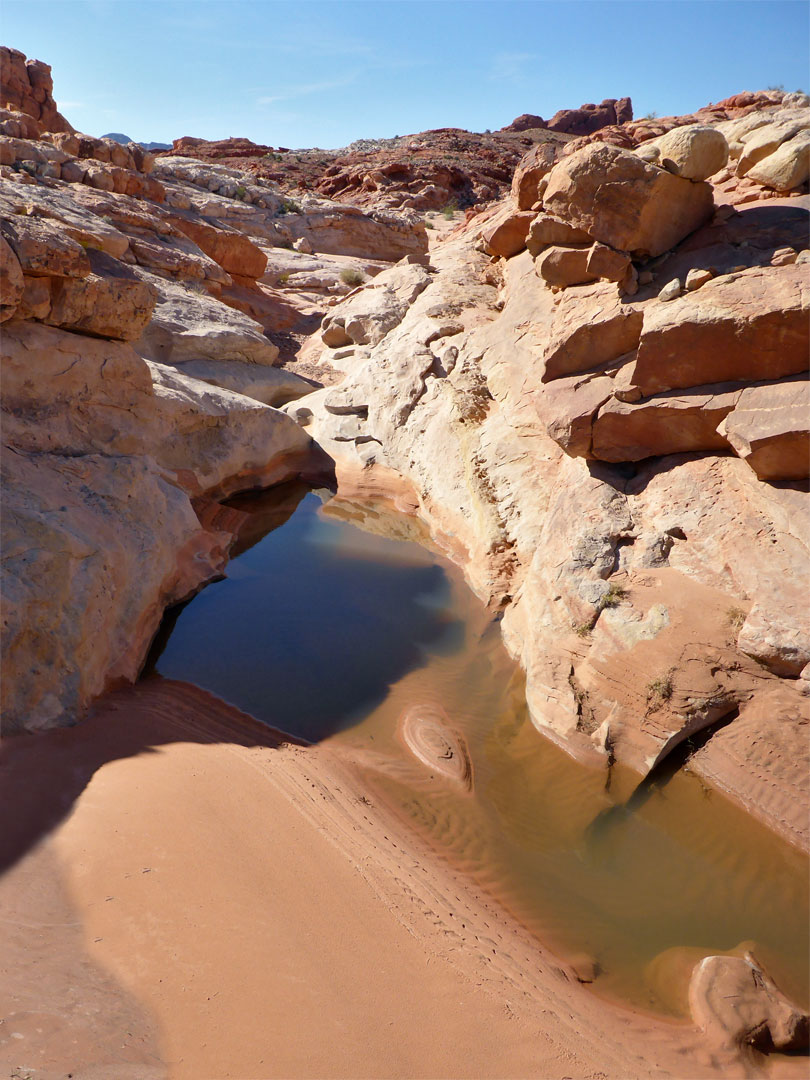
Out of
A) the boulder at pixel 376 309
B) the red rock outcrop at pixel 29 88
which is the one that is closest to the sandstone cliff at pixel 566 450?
the boulder at pixel 376 309

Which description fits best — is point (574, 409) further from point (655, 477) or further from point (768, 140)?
point (768, 140)

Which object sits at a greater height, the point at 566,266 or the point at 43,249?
the point at 566,266

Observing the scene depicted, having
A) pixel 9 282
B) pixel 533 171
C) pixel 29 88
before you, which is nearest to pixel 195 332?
pixel 9 282

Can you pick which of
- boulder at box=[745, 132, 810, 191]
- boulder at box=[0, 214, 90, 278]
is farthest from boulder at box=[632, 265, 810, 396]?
boulder at box=[0, 214, 90, 278]

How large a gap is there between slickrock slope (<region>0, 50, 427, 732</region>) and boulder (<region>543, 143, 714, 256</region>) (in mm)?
5142

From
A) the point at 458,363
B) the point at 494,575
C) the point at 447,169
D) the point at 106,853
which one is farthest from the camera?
the point at 447,169

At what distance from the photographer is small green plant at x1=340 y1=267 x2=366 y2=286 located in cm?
2088

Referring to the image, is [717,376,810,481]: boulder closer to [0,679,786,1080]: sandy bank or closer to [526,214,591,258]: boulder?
[526,214,591,258]: boulder

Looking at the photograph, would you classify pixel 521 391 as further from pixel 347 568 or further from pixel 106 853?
pixel 106 853

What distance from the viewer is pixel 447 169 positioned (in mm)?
35656

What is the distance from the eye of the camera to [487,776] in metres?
5.99

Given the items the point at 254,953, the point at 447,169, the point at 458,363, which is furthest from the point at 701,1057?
the point at 447,169

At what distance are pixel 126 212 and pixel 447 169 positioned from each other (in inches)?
1011

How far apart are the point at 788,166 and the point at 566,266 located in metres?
2.62
